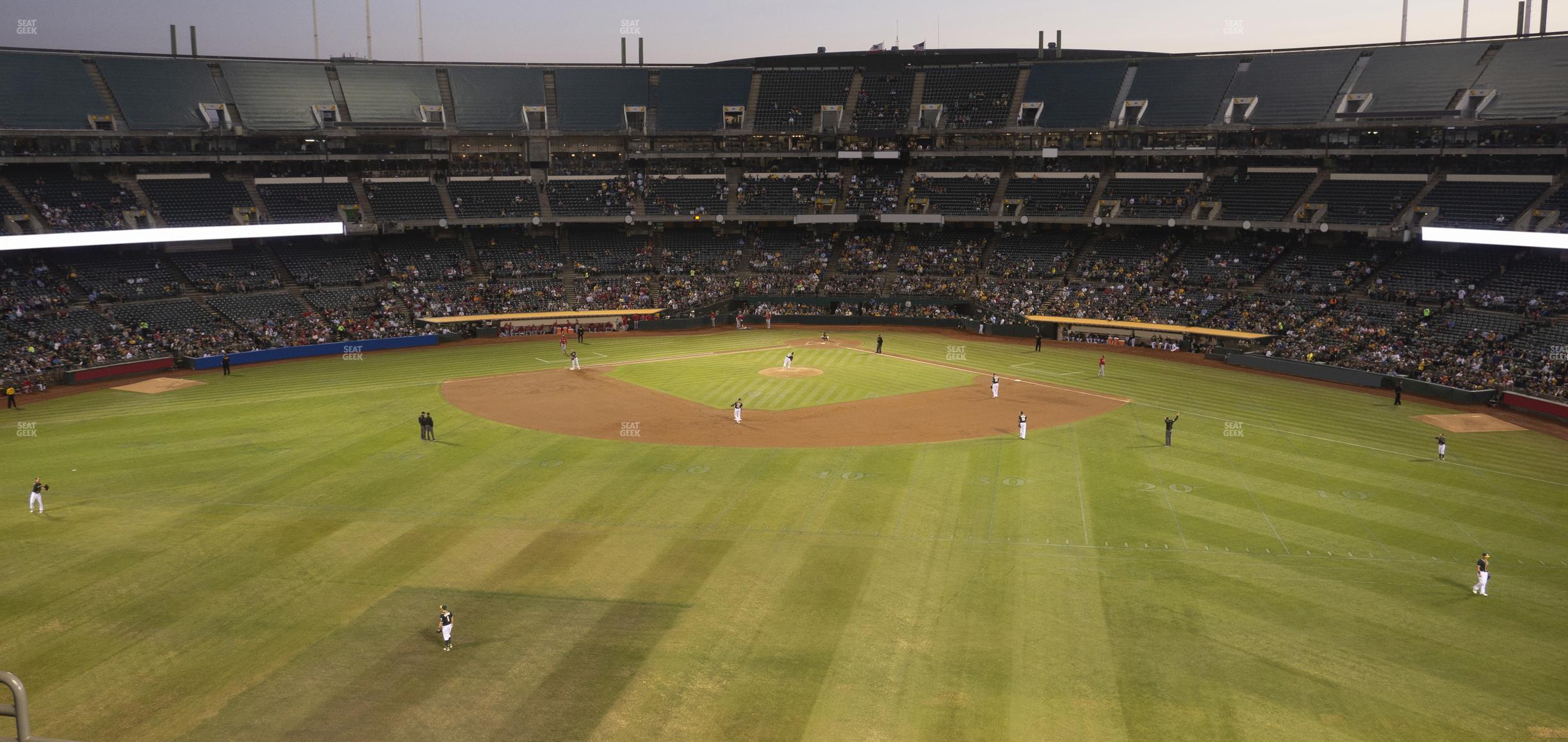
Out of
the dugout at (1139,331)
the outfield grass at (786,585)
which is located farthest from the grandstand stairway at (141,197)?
the dugout at (1139,331)

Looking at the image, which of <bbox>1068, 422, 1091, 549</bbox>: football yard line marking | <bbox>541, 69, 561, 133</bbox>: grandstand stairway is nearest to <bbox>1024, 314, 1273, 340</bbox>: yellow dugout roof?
<bbox>1068, 422, 1091, 549</bbox>: football yard line marking

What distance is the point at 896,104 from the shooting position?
8712 cm

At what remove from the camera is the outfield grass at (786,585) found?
63.0 ft

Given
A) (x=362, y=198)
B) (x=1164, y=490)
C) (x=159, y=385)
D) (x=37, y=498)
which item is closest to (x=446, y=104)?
(x=362, y=198)

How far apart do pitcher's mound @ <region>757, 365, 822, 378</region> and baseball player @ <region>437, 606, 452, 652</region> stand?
112 ft

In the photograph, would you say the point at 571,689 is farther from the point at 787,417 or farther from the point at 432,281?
the point at 432,281

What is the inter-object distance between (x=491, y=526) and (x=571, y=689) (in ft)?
35.2

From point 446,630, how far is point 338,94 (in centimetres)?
7119

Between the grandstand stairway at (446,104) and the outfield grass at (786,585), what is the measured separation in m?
45.2

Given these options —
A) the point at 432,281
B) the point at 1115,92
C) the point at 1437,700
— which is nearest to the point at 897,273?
the point at 1115,92

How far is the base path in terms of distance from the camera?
4091 cm

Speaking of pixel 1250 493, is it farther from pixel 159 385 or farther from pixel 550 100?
pixel 550 100

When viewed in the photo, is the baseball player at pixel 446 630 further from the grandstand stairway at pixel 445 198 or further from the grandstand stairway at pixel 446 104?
the grandstand stairway at pixel 446 104

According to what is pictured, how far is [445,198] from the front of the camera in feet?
261
